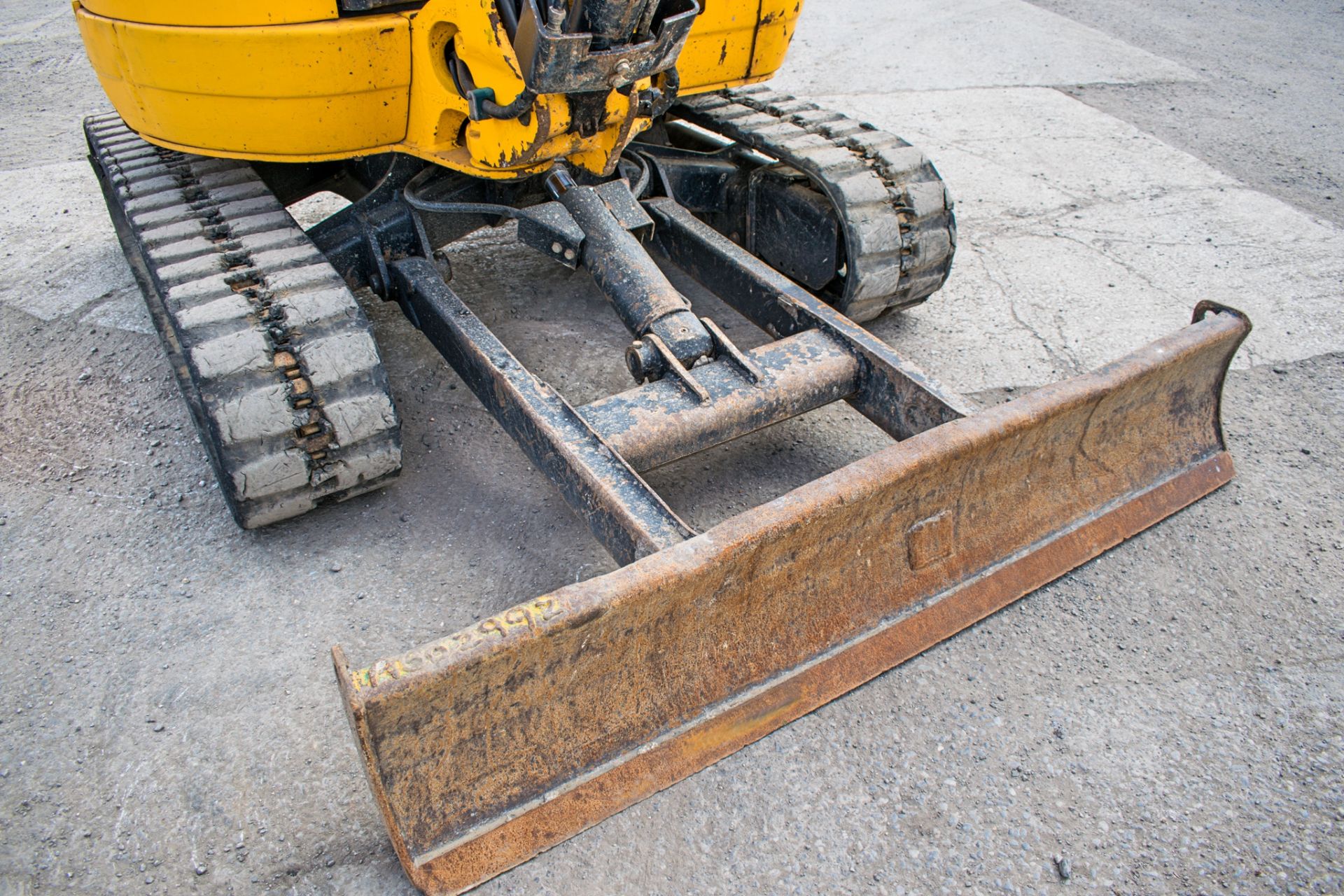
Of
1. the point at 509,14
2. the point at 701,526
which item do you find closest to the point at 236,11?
the point at 509,14

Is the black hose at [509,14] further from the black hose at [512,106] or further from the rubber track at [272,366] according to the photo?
the rubber track at [272,366]

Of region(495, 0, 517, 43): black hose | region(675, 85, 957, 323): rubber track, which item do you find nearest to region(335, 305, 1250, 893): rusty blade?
region(675, 85, 957, 323): rubber track

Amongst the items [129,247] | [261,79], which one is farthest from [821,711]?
[129,247]

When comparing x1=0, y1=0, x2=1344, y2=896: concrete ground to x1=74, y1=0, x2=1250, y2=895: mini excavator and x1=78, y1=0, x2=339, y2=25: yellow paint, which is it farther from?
x1=78, y1=0, x2=339, y2=25: yellow paint

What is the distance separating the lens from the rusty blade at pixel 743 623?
1.79 meters

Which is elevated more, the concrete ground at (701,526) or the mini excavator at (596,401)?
the mini excavator at (596,401)

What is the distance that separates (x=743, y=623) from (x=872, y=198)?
5.75 feet

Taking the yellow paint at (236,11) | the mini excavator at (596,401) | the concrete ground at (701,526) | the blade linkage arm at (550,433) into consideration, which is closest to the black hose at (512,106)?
the mini excavator at (596,401)

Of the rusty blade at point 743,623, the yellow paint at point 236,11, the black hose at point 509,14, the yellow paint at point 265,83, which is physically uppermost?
the black hose at point 509,14

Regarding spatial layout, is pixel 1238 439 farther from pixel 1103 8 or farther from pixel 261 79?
pixel 1103 8

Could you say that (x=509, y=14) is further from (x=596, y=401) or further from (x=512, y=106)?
(x=596, y=401)

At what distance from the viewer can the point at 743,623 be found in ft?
7.00

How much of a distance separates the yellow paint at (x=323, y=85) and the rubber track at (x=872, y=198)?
741 mm

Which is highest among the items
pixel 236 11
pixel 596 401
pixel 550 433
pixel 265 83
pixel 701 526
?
pixel 236 11
